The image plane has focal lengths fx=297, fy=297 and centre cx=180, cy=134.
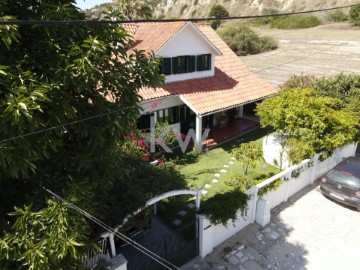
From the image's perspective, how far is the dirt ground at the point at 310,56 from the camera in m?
33.5

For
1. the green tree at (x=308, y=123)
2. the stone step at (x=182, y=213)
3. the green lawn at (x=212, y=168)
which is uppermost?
the green tree at (x=308, y=123)

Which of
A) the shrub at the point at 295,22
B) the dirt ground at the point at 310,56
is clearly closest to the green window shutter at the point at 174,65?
the dirt ground at the point at 310,56

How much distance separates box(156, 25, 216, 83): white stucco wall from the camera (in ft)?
56.0

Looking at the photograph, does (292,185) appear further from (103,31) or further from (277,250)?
(103,31)

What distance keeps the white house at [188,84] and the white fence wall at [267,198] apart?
5.86 metres

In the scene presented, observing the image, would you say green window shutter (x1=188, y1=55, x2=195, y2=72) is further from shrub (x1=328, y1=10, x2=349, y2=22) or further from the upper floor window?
shrub (x1=328, y1=10, x2=349, y2=22)

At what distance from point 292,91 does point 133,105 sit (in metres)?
11.3

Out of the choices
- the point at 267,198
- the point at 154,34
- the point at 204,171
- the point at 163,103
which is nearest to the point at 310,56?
the point at 154,34

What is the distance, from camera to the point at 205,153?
1720 centimetres

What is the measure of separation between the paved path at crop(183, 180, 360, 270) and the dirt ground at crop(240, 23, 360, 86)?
19.9 m

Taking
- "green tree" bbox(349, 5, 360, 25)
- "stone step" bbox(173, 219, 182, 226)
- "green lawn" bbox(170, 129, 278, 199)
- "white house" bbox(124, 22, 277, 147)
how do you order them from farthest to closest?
"green tree" bbox(349, 5, 360, 25) < "white house" bbox(124, 22, 277, 147) < "green lawn" bbox(170, 129, 278, 199) < "stone step" bbox(173, 219, 182, 226)

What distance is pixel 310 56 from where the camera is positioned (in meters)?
40.4

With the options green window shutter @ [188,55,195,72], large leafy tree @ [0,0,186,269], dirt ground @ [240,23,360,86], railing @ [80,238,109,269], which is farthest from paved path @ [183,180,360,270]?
dirt ground @ [240,23,360,86]

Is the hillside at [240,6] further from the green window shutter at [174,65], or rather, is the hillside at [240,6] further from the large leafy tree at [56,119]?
the large leafy tree at [56,119]
